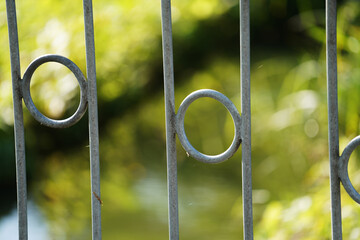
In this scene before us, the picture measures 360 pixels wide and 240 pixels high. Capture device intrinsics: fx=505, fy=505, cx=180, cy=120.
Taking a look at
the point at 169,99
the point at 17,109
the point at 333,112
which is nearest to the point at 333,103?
the point at 333,112

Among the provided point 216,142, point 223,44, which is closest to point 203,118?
point 216,142

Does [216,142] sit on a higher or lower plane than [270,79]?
lower

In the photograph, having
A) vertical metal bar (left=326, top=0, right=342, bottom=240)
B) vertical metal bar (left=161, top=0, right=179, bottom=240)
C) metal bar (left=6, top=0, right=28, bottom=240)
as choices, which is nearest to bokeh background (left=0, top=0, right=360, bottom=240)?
metal bar (left=6, top=0, right=28, bottom=240)

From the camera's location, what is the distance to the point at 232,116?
0.79 m

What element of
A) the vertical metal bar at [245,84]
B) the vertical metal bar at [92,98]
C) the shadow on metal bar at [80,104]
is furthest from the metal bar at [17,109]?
the vertical metal bar at [245,84]

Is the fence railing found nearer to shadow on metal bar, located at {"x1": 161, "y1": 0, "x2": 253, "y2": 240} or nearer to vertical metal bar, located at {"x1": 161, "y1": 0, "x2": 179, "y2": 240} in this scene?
shadow on metal bar, located at {"x1": 161, "y1": 0, "x2": 253, "y2": 240}

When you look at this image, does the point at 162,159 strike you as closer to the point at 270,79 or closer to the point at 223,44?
the point at 270,79

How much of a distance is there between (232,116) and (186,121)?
2894 mm

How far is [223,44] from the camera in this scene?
4.33m

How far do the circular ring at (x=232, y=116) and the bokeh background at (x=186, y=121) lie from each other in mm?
645

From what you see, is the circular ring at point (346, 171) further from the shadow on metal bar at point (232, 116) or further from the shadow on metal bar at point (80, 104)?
the shadow on metal bar at point (80, 104)

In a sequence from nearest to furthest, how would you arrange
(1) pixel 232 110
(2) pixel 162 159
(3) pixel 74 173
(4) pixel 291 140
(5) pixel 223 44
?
(1) pixel 232 110 < (4) pixel 291 140 < (3) pixel 74 173 < (2) pixel 162 159 < (5) pixel 223 44

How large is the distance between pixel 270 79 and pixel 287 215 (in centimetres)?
178

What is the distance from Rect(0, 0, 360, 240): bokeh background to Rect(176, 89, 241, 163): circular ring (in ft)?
2.12
